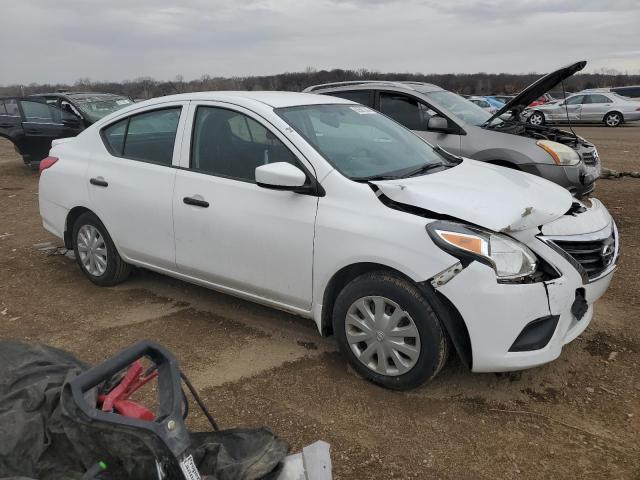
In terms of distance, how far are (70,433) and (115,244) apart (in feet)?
10.5

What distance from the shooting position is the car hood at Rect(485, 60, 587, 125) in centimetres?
678

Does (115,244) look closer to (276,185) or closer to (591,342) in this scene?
(276,185)

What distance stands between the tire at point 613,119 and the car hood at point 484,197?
75.5 feet

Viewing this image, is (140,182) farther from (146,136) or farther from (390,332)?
(390,332)

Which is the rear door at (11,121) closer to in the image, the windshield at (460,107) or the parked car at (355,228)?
the parked car at (355,228)

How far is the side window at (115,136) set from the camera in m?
4.85

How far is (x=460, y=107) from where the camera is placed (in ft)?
26.1

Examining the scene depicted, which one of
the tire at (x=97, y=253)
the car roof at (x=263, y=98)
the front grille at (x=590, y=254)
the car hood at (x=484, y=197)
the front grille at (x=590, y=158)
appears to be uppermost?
the car roof at (x=263, y=98)

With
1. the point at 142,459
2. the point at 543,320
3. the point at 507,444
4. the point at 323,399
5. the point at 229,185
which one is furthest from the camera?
the point at 229,185

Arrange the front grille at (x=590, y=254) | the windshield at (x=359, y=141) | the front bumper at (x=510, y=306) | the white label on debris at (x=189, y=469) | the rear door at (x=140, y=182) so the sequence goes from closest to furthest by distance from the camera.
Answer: the white label on debris at (x=189, y=469)
the front bumper at (x=510, y=306)
the front grille at (x=590, y=254)
the windshield at (x=359, y=141)
the rear door at (x=140, y=182)

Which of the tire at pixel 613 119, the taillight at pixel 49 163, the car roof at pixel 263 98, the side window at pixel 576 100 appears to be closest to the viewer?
the car roof at pixel 263 98

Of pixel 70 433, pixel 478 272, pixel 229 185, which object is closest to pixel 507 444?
pixel 478 272

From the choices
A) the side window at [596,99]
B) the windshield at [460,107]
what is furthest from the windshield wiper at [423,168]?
the side window at [596,99]

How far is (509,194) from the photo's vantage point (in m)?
3.55
